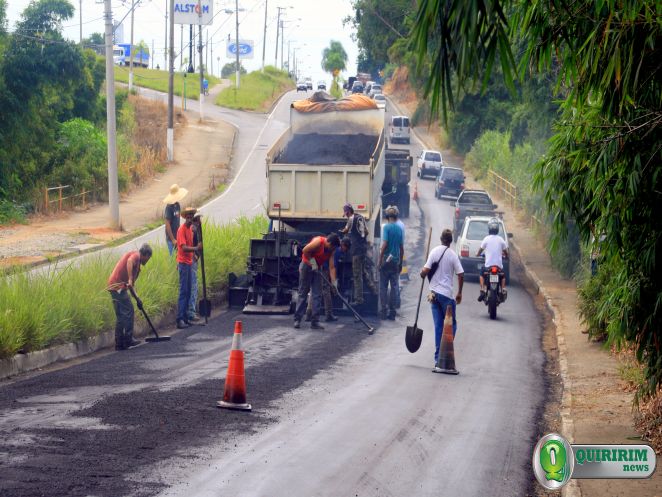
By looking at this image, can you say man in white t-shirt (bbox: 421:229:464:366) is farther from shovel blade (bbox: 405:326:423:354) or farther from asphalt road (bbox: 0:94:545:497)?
asphalt road (bbox: 0:94:545:497)

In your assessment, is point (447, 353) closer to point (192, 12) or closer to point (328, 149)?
point (328, 149)

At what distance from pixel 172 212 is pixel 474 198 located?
18094 millimetres

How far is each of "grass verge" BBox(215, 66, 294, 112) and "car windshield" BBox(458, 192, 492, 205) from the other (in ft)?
181

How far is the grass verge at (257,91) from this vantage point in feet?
301

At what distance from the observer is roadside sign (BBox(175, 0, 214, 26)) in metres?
79.5

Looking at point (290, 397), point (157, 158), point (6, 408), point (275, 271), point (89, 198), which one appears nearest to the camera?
point (6, 408)

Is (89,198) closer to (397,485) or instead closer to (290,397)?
(290,397)

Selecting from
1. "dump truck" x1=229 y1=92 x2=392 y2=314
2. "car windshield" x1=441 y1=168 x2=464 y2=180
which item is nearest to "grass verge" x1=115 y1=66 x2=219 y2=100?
"car windshield" x1=441 y1=168 x2=464 y2=180

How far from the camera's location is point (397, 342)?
52.9 ft

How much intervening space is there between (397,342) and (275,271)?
3574 mm

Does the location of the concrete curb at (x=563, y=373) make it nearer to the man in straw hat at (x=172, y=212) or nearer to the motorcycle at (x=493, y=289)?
the motorcycle at (x=493, y=289)

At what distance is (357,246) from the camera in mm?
18578

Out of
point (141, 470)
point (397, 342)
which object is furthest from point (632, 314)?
point (397, 342)

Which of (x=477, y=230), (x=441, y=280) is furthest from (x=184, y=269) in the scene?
(x=477, y=230)
